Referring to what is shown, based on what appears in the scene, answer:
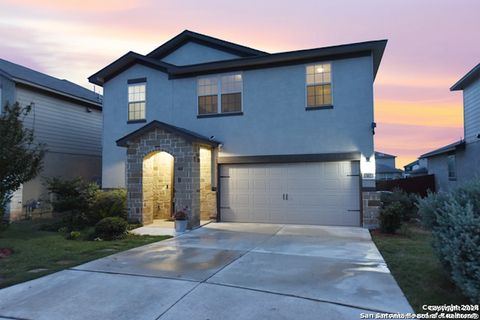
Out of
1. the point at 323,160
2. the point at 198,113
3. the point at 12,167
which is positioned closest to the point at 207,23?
the point at 198,113

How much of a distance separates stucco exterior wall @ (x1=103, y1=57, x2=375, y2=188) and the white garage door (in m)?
0.69

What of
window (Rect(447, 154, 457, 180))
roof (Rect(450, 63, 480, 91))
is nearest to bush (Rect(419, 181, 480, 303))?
roof (Rect(450, 63, 480, 91))

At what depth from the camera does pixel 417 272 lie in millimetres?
6199

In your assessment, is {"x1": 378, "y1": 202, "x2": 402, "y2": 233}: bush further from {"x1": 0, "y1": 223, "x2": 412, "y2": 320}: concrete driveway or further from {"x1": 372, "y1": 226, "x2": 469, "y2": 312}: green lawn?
{"x1": 0, "y1": 223, "x2": 412, "y2": 320}: concrete driveway

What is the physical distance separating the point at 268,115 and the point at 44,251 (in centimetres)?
864

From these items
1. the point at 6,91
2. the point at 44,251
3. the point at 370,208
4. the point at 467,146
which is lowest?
the point at 44,251

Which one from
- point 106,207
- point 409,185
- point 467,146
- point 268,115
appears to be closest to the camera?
point 106,207

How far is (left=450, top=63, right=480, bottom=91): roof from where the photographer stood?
1551cm

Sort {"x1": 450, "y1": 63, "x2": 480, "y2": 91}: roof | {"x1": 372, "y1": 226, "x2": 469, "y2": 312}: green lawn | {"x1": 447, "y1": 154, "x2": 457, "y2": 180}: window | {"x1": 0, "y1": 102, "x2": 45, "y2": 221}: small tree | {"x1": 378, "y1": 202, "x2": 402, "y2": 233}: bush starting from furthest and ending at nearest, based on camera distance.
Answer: {"x1": 447, "y1": 154, "x2": 457, "y2": 180}: window, {"x1": 450, "y1": 63, "x2": 480, "y2": 91}: roof, {"x1": 378, "y1": 202, "x2": 402, "y2": 233}: bush, {"x1": 0, "y1": 102, "x2": 45, "y2": 221}: small tree, {"x1": 372, "y1": 226, "x2": 469, "y2": 312}: green lawn

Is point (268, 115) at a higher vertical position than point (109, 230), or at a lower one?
higher

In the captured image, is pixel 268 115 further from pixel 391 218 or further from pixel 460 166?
pixel 460 166

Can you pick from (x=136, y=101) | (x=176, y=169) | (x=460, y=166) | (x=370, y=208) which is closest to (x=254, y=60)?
(x=176, y=169)

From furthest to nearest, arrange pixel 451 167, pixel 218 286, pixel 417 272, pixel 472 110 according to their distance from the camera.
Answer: pixel 451 167
pixel 472 110
pixel 417 272
pixel 218 286

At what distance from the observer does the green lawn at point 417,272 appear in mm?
4863
